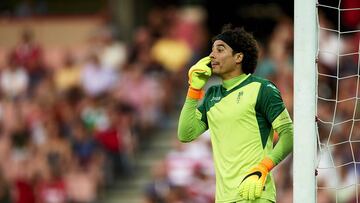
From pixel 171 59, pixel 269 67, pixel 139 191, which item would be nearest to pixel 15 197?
pixel 139 191

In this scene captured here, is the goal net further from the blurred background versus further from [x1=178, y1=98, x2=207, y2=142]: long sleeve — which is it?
[x1=178, y1=98, x2=207, y2=142]: long sleeve

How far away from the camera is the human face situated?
5930 mm

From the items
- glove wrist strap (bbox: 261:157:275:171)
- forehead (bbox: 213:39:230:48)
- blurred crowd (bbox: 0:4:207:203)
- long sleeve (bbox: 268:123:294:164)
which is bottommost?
blurred crowd (bbox: 0:4:207:203)

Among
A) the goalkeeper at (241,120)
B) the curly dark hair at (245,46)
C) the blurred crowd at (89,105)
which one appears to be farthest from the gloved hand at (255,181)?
the blurred crowd at (89,105)

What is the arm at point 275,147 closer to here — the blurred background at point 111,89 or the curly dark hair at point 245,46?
the curly dark hair at point 245,46

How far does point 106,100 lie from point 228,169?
8064 mm

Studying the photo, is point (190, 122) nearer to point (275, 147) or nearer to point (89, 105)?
point (275, 147)

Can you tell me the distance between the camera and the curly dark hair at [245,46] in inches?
234

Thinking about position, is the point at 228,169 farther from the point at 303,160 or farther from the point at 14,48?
the point at 14,48

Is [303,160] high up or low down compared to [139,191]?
up

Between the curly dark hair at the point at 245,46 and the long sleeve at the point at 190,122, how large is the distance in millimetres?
383

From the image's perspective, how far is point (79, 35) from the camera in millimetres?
15773

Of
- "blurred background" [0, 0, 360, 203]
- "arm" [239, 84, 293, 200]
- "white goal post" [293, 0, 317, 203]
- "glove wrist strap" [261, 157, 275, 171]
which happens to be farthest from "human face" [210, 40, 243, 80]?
"blurred background" [0, 0, 360, 203]

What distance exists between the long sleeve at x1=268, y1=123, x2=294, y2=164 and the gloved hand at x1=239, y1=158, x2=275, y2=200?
47 mm
